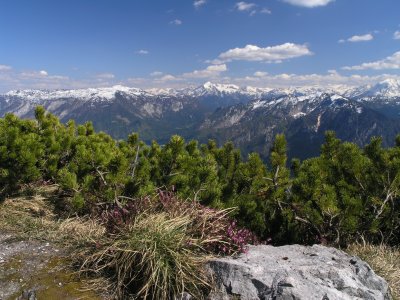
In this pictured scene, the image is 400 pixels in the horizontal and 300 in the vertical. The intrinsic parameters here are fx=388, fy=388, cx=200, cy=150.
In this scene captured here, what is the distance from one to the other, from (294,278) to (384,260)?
2.79 metres

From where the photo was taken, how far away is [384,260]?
705cm

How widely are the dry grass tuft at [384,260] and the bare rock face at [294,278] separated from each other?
693 millimetres

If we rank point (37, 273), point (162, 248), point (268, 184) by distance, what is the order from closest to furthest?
1. point (162, 248)
2. point (37, 273)
3. point (268, 184)

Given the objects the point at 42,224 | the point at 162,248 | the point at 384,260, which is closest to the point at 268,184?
the point at 384,260

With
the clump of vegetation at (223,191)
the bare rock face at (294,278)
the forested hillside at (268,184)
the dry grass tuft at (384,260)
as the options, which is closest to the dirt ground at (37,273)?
the clump of vegetation at (223,191)

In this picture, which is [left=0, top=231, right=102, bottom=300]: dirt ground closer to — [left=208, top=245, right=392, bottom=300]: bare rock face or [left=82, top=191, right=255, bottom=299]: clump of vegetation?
[left=82, top=191, right=255, bottom=299]: clump of vegetation

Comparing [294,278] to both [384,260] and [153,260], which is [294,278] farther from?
[384,260]

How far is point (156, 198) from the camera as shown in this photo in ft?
25.7

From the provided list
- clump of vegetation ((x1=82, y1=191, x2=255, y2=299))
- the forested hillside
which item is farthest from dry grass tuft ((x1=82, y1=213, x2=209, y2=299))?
the forested hillside

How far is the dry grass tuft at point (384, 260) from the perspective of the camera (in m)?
6.40

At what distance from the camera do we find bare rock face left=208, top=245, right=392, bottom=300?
5070mm

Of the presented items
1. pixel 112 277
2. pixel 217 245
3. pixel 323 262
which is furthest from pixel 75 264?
pixel 323 262

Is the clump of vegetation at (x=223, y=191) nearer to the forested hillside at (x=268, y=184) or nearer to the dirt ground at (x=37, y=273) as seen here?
the forested hillside at (x=268, y=184)

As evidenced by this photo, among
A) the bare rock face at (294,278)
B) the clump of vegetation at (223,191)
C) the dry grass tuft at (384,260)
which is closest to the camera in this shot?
the bare rock face at (294,278)
